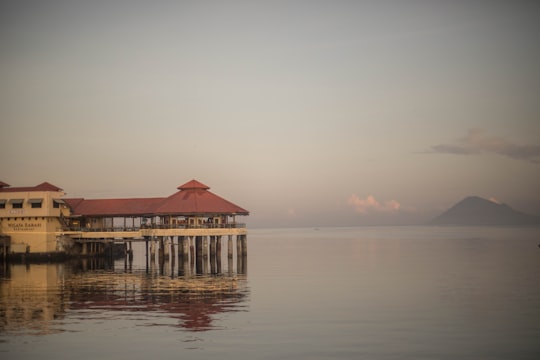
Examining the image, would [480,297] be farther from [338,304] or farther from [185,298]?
[185,298]

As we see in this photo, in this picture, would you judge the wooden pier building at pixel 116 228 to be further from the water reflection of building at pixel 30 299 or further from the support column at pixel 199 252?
the water reflection of building at pixel 30 299

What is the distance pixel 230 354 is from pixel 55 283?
90.2ft

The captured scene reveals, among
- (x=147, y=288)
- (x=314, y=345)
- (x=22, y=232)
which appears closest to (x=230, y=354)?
(x=314, y=345)

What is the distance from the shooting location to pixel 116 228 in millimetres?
72625

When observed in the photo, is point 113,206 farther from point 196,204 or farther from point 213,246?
point 213,246

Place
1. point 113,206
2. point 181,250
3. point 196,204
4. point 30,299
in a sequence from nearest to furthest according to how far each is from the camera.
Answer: point 30,299
point 196,204
point 181,250
point 113,206

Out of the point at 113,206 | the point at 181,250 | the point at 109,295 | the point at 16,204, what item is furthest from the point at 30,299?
the point at 113,206

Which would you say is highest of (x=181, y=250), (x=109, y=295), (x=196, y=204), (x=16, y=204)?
(x=16, y=204)

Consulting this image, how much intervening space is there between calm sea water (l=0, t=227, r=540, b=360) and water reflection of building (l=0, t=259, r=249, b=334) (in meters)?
0.09

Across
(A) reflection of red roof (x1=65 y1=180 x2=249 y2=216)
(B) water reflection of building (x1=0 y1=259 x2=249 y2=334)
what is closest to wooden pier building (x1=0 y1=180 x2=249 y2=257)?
(A) reflection of red roof (x1=65 y1=180 x2=249 y2=216)

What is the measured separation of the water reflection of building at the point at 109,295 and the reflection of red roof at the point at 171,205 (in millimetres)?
7589

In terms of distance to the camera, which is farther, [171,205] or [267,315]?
[171,205]

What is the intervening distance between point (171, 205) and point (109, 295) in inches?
1012

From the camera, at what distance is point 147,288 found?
4675 cm
